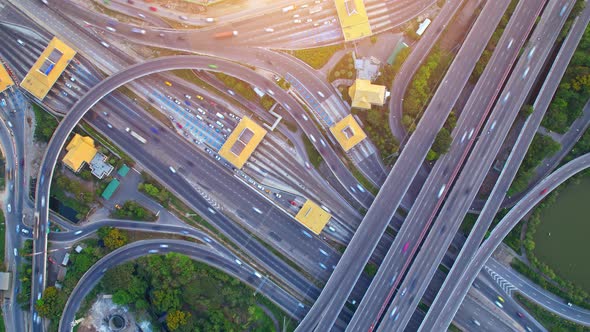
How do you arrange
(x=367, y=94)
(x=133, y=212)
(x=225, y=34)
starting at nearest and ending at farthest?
(x=367, y=94), (x=133, y=212), (x=225, y=34)

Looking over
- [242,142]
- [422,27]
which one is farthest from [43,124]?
[422,27]

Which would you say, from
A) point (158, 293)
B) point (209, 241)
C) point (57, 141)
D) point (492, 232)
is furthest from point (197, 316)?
point (492, 232)

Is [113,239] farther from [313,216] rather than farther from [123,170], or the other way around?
[313,216]

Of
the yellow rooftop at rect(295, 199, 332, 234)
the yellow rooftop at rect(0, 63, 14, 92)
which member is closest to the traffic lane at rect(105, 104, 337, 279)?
the yellow rooftop at rect(295, 199, 332, 234)

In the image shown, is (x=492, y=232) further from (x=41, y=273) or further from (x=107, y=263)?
(x=41, y=273)

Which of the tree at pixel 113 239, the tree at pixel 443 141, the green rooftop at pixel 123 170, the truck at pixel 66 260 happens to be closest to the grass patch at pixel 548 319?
the tree at pixel 443 141

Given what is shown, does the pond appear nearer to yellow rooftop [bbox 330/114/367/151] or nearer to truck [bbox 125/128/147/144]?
yellow rooftop [bbox 330/114/367/151]
